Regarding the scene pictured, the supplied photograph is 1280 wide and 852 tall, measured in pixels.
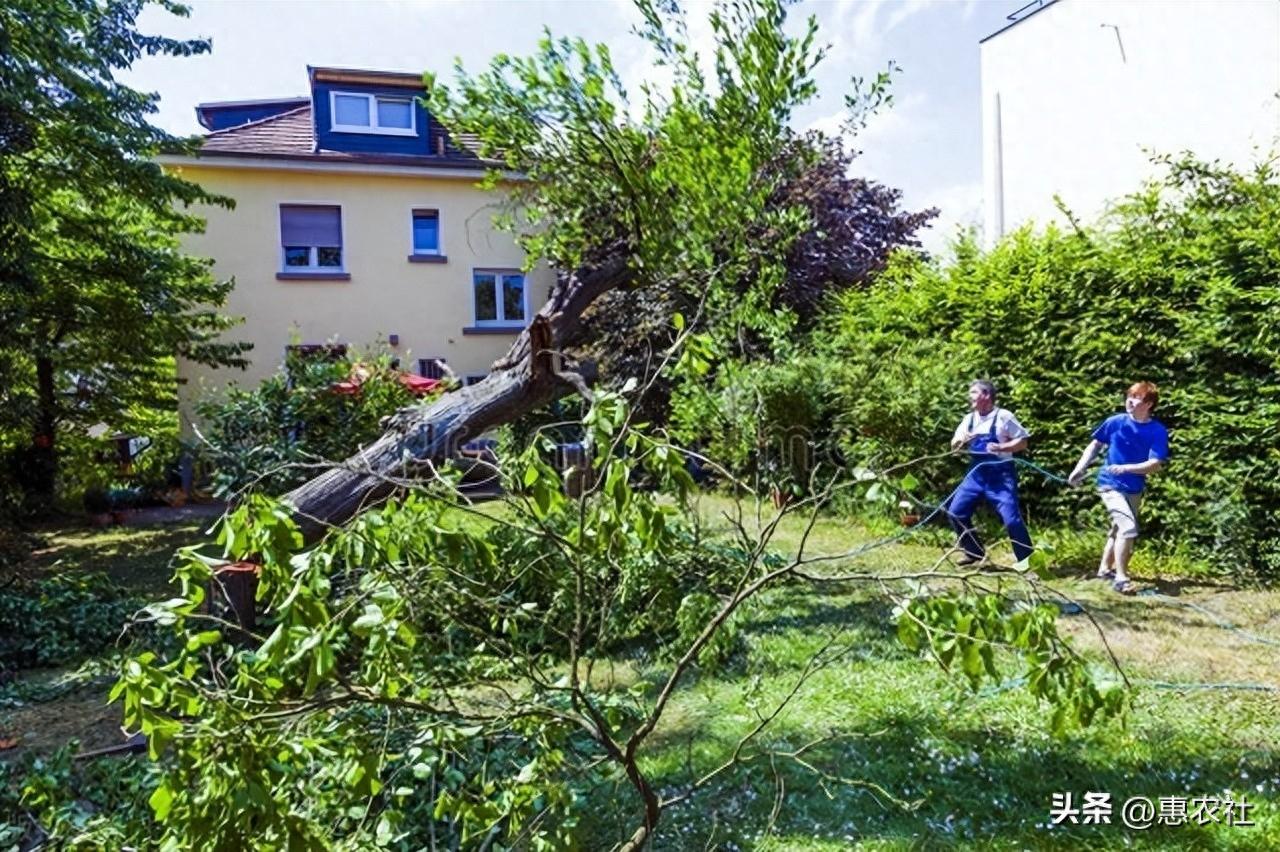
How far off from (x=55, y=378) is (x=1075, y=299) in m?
15.1

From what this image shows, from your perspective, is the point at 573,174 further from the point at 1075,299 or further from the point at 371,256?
the point at 371,256

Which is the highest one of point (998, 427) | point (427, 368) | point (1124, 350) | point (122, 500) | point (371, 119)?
point (371, 119)

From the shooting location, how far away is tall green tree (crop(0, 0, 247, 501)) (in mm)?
8164

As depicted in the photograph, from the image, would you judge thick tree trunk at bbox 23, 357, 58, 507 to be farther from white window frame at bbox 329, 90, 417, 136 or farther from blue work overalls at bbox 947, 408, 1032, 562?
blue work overalls at bbox 947, 408, 1032, 562

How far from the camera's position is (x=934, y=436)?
27.7ft

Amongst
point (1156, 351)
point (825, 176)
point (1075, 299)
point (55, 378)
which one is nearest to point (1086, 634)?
point (1156, 351)

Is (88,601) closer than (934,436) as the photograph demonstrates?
Yes

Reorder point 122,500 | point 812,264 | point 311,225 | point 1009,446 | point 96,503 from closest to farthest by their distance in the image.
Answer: point 1009,446, point 96,503, point 122,500, point 812,264, point 311,225

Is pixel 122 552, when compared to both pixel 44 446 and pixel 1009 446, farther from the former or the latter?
pixel 1009 446

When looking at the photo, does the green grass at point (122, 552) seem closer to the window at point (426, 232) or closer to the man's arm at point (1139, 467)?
the window at point (426, 232)

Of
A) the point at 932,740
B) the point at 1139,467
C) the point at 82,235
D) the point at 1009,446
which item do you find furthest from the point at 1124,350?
the point at 82,235

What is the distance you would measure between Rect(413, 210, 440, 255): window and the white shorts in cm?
1513

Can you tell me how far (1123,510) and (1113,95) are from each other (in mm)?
11170

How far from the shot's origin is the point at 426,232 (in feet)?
58.0
